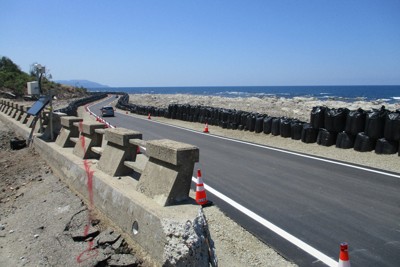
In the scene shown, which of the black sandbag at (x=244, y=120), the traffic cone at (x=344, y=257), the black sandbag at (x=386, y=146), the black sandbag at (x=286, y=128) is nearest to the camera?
the traffic cone at (x=344, y=257)

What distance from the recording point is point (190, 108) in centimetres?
2722

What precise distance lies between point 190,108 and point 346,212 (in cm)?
2110

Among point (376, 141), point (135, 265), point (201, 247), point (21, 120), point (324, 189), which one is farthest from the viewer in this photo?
A: point (21, 120)

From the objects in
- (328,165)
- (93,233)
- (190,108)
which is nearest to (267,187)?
(328,165)

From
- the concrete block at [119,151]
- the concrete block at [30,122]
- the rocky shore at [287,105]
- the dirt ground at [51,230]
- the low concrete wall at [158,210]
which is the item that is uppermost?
the concrete block at [119,151]

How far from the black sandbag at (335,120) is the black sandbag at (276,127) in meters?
2.97

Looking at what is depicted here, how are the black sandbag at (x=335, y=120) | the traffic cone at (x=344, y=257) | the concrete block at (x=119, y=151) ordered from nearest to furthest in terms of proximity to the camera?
the traffic cone at (x=344, y=257), the concrete block at (x=119, y=151), the black sandbag at (x=335, y=120)

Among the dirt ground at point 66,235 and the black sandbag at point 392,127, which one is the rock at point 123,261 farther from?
the black sandbag at point 392,127

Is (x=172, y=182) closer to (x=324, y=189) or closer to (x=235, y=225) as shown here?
(x=235, y=225)

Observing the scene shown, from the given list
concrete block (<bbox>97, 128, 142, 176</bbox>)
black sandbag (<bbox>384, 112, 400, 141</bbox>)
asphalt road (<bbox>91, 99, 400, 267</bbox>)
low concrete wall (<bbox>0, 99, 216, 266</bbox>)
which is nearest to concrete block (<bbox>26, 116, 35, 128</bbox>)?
asphalt road (<bbox>91, 99, 400, 267</bbox>)

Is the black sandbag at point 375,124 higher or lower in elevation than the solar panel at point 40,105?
lower

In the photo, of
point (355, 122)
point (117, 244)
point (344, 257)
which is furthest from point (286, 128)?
point (344, 257)

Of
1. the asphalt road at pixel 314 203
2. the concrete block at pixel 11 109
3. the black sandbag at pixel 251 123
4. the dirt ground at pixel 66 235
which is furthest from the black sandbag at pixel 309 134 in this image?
the concrete block at pixel 11 109

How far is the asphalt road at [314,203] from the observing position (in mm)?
5250
